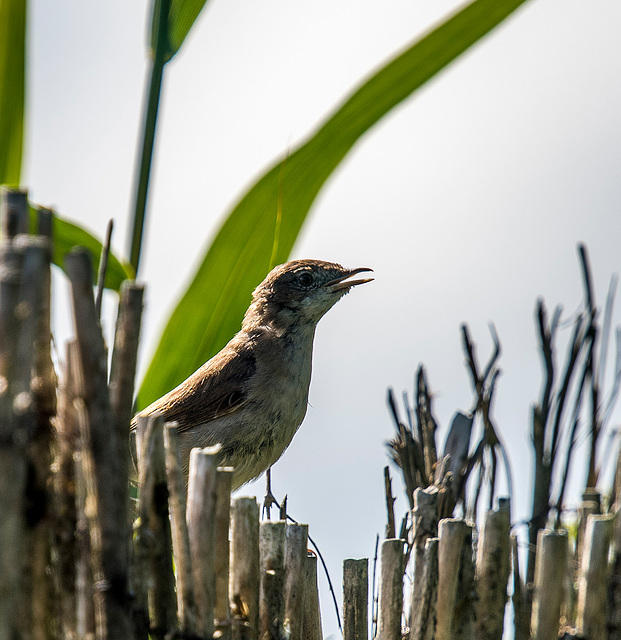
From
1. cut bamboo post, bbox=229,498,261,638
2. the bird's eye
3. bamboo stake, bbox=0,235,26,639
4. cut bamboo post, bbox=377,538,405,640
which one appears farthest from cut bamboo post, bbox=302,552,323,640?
the bird's eye

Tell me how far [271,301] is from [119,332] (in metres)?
2.59

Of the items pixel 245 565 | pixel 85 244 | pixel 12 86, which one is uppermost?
pixel 12 86

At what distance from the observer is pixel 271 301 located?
4.18 metres

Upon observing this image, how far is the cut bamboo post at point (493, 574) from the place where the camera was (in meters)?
2.06

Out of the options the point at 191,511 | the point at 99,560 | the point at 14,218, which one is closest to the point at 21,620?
the point at 99,560

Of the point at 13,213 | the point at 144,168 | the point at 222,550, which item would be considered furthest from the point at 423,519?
the point at 144,168

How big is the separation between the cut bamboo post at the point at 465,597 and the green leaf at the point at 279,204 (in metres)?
1.25

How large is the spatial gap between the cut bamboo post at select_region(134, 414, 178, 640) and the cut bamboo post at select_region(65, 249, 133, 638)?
174mm

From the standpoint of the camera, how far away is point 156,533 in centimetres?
175

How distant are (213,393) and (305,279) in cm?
69

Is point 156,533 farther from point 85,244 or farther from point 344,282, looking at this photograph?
point 344,282

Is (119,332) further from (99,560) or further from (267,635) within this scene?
A: (267,635)

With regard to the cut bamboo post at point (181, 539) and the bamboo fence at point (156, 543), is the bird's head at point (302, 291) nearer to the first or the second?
the bamboo fence at point (156, 543)

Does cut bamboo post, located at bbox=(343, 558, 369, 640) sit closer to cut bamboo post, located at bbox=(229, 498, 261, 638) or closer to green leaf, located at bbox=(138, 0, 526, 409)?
cut bamboo post, located at bbox=(229, 498, 261, 638)
